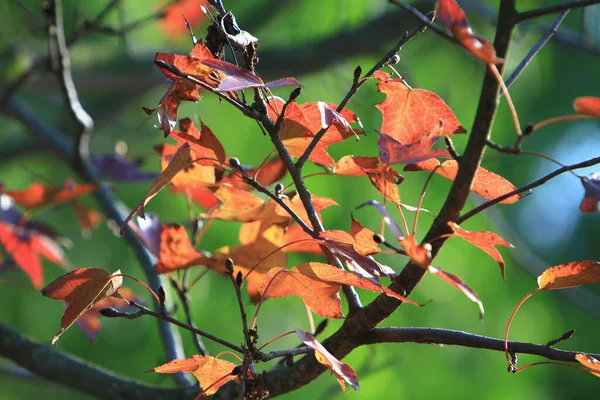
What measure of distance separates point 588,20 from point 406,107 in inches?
39.0

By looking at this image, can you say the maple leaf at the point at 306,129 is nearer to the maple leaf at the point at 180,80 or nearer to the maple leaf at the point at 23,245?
the maple leaf at the point at 180,80

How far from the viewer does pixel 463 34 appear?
33cm

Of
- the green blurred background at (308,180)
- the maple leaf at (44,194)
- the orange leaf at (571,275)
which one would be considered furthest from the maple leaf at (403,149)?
the green blurred background at (308,180)

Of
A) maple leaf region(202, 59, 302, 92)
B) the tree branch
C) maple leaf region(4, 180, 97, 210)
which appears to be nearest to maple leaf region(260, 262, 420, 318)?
the tree branch

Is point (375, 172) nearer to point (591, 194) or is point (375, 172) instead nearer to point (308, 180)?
point (591, 194)

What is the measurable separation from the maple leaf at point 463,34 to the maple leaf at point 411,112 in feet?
0.43

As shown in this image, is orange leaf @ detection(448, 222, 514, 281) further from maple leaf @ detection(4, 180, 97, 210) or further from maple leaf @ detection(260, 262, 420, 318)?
maple leaf @ detection(4, 180, 97, 210)

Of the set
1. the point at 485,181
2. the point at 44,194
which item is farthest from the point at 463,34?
the point at 44,194

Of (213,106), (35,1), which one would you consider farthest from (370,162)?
(213,106)

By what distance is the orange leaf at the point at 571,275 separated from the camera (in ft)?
1.51

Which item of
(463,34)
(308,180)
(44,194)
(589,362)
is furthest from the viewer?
(308,180)

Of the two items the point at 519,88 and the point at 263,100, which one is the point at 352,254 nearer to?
the point at 263,100

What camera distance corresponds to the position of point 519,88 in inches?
137

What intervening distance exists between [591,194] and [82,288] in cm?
38
